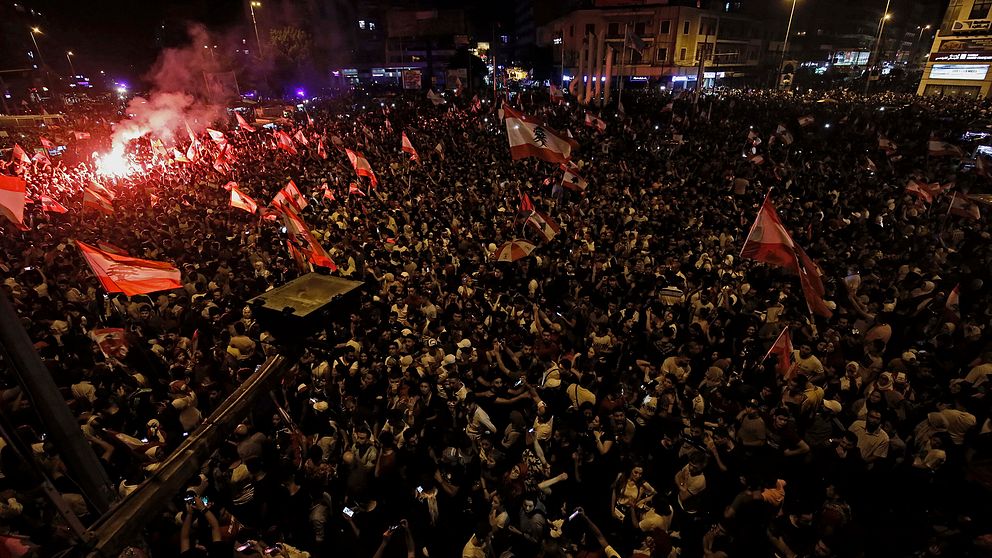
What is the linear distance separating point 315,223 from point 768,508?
12.8 m

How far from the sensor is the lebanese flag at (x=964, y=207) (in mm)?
12352

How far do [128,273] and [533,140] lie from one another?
838 cm

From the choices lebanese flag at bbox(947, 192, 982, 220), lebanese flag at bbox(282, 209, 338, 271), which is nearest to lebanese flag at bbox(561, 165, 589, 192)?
lebanese flag at bbox(282, 209, 338, 271)

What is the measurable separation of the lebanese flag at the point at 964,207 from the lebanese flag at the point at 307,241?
1578 centimetres

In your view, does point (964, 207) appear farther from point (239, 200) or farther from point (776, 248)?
point (239, 200)

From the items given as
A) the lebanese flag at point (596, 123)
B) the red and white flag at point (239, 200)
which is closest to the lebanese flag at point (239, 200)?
the red and white flag at point (239, 200)

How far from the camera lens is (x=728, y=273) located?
9.77 m

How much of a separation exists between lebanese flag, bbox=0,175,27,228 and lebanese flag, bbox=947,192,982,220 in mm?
21856

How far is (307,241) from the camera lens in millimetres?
9672

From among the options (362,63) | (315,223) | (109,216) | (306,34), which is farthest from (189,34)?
(315,223)

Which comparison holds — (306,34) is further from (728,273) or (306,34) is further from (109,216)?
(728,273)

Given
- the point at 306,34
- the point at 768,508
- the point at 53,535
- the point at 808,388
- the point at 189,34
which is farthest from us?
the point at 306,34

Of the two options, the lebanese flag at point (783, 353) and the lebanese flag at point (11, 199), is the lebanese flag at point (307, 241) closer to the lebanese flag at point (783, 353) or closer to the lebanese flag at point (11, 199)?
the lebanese flag at point (11, 199)

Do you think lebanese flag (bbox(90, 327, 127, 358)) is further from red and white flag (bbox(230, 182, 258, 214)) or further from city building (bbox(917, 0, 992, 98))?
city building (bbox(917, 0, 992, 98))
